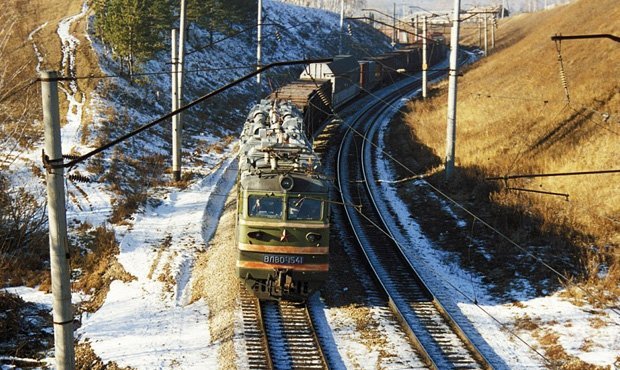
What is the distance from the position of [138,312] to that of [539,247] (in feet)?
36.7

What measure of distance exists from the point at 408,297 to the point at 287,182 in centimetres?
455

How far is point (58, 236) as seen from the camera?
28.4ft

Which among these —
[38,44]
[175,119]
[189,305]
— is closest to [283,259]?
[189,305]

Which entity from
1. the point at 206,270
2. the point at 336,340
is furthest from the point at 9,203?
the point at 336,340

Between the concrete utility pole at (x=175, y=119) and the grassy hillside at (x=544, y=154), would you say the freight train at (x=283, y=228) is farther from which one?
the concrete utility pole at (x=175, y=119)

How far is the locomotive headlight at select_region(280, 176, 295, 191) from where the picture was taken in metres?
14.2

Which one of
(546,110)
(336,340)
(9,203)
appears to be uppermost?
(546,110)

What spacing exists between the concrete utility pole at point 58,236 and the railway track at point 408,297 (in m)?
5.34

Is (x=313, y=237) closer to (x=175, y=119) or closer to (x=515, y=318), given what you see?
(x=515, y=318)

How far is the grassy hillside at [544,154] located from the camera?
17781mm

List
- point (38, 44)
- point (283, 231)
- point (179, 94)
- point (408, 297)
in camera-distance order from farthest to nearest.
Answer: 1. point (38, 44)
2. point (179, 94)
3. point (408, 297)
4. point (283, 231)

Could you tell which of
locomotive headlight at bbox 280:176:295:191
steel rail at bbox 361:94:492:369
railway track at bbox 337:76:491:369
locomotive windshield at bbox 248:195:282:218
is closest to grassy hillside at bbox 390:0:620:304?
steel rail at bbox 361:94:492:369

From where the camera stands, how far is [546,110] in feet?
104

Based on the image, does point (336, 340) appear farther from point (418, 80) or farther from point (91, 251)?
point (418, 80)
